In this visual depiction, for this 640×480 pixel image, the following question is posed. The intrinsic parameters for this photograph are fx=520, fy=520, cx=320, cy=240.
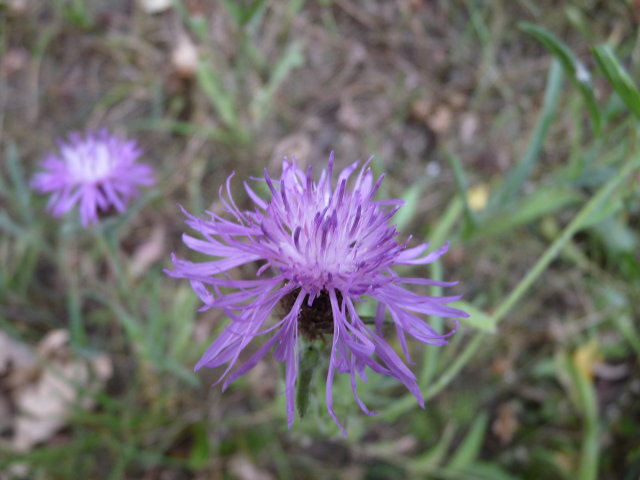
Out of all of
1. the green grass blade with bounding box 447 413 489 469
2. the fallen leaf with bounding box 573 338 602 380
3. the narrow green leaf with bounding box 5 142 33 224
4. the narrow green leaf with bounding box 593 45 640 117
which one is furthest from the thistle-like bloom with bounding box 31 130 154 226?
the fallen leaf with bounding box 573 338 602 380

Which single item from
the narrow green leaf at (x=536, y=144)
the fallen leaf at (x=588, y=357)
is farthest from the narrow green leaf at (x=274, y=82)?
the fallen leaf at (x=588, y=357)

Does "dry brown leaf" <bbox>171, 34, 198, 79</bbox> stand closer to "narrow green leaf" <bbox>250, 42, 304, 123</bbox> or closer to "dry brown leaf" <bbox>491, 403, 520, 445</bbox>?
"narrow green leaf" <bbox>250, 42, 304, 123</bbox>

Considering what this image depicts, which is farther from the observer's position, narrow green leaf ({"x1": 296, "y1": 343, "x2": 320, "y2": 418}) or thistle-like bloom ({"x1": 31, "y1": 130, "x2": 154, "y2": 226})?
thistle-like bloom ({"x1": 31, "y1": 130, "x2": 154, "y2": 226})

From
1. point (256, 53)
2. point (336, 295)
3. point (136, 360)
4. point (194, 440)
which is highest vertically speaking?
point (256, 53)

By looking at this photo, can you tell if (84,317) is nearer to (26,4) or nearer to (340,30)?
(26,4)

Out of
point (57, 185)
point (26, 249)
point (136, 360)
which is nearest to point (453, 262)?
point (136, 360)

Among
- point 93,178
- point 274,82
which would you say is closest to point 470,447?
point 93,178
